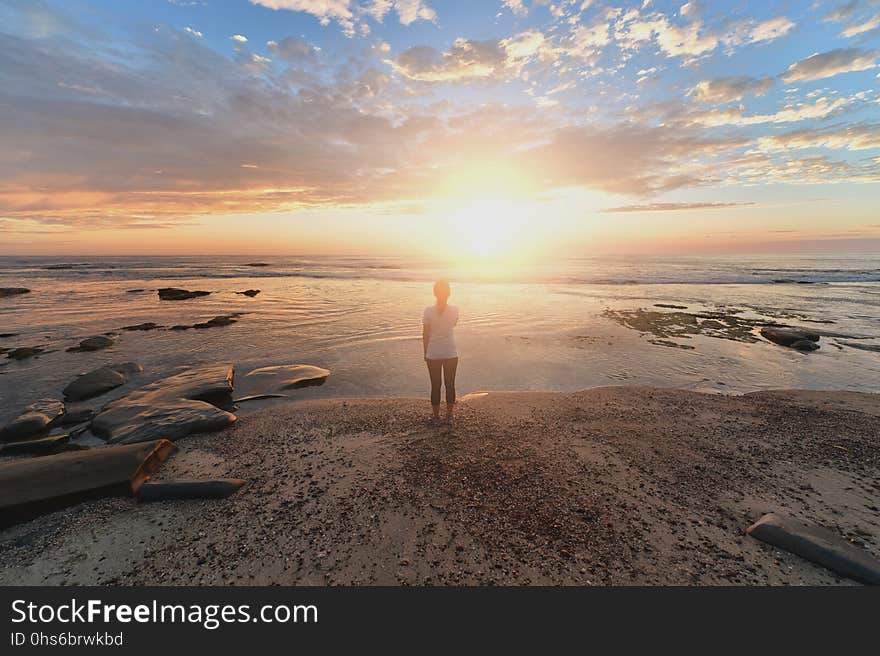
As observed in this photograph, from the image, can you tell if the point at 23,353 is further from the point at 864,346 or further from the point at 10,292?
the point at 864,346

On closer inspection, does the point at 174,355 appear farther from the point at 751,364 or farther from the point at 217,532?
the point at 751,364

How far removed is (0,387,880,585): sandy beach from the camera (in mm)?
3615

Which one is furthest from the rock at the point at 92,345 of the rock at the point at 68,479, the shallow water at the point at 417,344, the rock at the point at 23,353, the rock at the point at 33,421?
the rock at the point at 68,479

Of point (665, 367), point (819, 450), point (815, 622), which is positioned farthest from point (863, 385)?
point (815, 622)

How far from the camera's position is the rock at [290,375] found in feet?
31.0

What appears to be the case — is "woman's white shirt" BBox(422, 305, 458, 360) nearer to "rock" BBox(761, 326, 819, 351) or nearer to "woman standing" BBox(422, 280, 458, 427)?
"woman standing" BBox(422, 280, 458, 427)

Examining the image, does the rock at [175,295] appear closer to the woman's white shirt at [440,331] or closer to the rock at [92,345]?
the rock at [92,345]

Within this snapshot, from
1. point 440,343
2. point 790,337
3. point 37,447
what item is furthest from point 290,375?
point 790,337

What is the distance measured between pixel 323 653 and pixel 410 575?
0.92 m

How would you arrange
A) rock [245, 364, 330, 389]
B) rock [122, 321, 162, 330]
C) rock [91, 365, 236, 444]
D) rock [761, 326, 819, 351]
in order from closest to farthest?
rock [91, 365, 236, 444] → rock [245, 364, 330, 389] → rock [761, 326, 819, 351] → rock [122, 321, 162, 330]

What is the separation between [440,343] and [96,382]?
887 centimetres

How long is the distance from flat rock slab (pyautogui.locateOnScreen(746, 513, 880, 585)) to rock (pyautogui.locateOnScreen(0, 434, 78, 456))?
10.2 meters

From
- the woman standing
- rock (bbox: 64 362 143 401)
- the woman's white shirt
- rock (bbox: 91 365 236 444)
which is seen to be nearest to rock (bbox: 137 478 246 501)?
rock (bbox: 91 365 236 444)

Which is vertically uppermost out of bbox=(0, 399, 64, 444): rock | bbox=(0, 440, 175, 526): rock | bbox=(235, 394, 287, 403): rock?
bbox=(0, 440, 175, 526): rock
